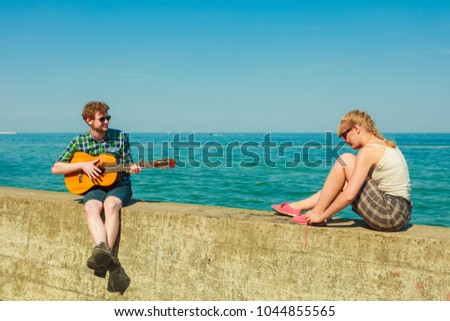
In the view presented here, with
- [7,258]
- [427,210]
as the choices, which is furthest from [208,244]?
[427,210]

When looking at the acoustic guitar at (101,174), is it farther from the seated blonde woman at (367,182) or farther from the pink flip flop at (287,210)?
the seated blonde woman at (367,182)

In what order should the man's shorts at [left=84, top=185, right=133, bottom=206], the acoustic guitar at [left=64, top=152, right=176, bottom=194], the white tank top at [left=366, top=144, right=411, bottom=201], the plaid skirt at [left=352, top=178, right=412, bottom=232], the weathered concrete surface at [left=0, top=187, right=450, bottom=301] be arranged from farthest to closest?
the acoustic guitar at [left=64, top=152, right=176, bottom=194] → the man's shorts at [left=84, top=185, right=133, bottom=206] → the white tank top at [left=366, top=144, right=411, bottom=201] → the plaid skirt at [left=352, top=178, right=412, bottom=232] → the weathered concrete surface at [left=0, top=187, right=450, bottom=301]

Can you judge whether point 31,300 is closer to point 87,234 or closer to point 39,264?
point 39,264

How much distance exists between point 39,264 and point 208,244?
178 cm

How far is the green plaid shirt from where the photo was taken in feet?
15.1

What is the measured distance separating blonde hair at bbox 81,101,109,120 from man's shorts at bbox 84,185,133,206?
0.75 meters

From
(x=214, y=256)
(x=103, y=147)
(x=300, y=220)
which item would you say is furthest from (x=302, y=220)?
(x=103, y=147)

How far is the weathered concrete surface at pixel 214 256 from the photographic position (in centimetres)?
336

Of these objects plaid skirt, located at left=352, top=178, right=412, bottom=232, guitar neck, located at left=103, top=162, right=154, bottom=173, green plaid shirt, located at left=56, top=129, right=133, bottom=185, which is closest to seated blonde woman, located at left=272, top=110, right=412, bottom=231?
plaid skirt, located at left=352, top=178, right=412, bottom=232

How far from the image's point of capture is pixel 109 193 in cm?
438

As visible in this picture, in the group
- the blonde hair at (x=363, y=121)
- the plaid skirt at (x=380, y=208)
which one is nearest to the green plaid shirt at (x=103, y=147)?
the blonde hair at (x=363, y=121)

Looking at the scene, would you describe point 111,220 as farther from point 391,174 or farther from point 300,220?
point 391,174

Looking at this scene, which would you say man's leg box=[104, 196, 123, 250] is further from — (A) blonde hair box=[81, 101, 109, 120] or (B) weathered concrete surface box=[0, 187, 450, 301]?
(A) blonde hair box=[81, 101, 109, 120]

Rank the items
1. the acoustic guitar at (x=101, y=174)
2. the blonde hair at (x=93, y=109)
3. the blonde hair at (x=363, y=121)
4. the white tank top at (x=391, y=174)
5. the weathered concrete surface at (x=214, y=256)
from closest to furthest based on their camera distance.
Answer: the weathered concrete surface at (x=214, y=256), the white tank top at (x=391, y=174), the blonde hair at (x=363, y=121), the acoustic guitar at (x=101, y=174), the blonde hair at (x=93, y=109)
